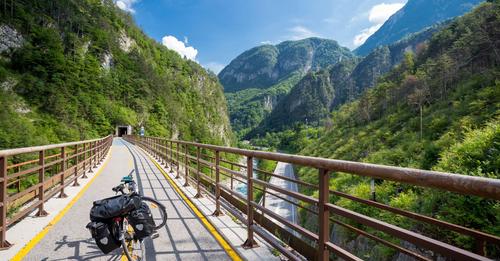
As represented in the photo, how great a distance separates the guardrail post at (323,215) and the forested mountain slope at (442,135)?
628 cm

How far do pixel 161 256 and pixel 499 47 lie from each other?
1960 inches

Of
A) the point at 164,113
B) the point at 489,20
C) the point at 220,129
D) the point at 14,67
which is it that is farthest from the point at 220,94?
the point at 489,20

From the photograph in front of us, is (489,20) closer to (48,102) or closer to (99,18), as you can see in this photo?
(48,102)

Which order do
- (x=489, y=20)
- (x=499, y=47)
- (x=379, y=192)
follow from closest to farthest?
(x=379, y=192) → (x=499, y=47) → (x=489, y=20)

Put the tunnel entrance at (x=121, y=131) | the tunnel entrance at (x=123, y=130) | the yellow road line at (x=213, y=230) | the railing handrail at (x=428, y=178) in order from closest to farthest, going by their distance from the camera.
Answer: the railing handrail at (x=428, y=178), the yellow road line at (x=213, y=230), the tunnel entrance at (x=123, y=130), the tunnel entrance at (x=121, y=131)

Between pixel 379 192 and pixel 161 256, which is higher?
pixel 161 256

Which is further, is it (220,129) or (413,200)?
(220,129)

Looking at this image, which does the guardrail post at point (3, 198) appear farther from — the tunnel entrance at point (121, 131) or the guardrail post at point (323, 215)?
the tunnel entrance at point (121, 131)

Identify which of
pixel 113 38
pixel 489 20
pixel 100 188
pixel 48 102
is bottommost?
pixel 100 188

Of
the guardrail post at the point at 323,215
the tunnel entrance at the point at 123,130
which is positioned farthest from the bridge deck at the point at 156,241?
the tunnel entrance at the point at 123,130

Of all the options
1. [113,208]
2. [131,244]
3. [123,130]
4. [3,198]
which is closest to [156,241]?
[131,244]

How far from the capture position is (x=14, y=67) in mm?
68062

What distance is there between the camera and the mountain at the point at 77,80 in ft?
196

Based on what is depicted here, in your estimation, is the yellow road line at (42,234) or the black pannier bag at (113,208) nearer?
the black pannier bag at (113,208)
